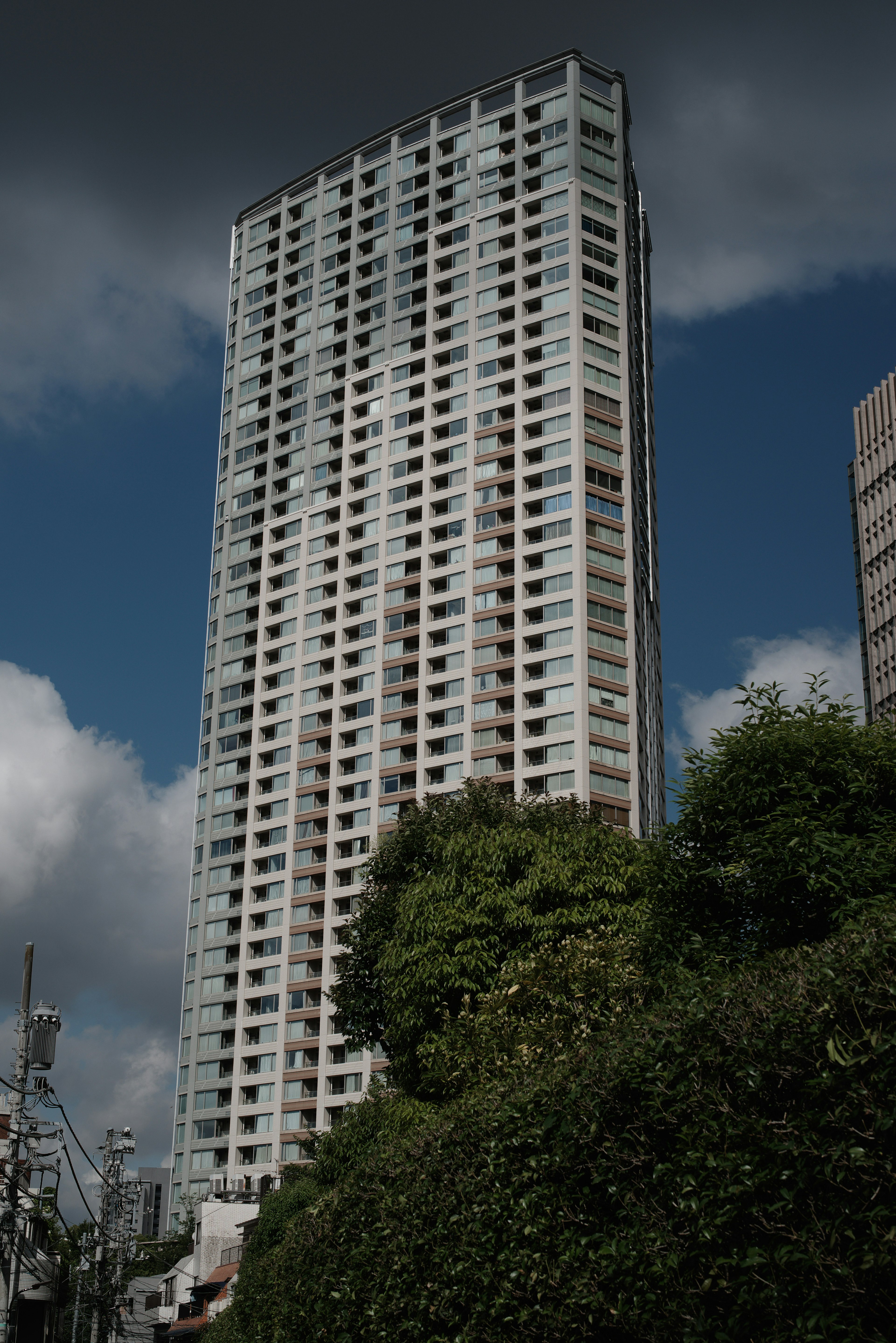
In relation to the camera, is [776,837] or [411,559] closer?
[776,837]

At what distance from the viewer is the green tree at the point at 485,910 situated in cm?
3284

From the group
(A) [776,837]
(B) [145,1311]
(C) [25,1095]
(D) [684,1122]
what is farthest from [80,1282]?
(B) [145,1311]

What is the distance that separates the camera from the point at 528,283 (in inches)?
3605

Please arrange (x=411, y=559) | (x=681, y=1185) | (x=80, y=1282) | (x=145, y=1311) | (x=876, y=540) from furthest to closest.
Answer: (x=876, y=540) < (x=145, y=1311) < (x=411, y=559) < (x=80, y=1282) < (x=681, y=1185)

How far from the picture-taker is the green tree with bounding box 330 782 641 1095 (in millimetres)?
32844

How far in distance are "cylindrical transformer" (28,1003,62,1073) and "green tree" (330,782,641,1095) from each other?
953 centimetres

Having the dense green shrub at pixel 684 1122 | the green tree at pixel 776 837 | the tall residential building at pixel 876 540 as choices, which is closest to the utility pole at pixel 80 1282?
the dense green shrub at pixel 684 1122

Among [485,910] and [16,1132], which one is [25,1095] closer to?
[16,1132]

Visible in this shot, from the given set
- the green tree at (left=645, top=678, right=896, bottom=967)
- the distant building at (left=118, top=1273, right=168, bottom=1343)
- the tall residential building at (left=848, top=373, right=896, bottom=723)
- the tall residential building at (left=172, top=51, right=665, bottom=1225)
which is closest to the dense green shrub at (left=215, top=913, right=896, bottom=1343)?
the green tree at (left=645, top=678, right=896, bottom=967)

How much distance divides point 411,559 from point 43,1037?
60.0 metres

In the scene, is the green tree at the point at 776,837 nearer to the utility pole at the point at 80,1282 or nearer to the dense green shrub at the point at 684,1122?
the dense green shrub at the point at 684,1122

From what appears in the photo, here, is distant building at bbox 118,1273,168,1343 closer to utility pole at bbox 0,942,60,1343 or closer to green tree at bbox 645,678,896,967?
utility pole at bbox 0,942,60,1343

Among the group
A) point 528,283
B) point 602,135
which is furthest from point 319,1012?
point 602,135

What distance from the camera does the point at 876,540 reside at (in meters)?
113
